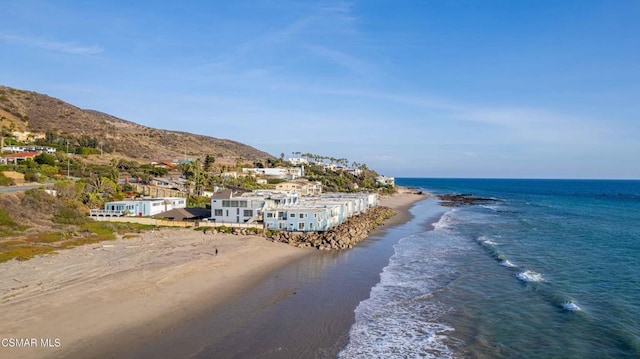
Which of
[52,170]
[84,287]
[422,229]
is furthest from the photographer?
[52,170]

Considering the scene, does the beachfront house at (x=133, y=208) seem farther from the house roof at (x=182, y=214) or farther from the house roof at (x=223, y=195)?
the house roof at (x=223, y=195)

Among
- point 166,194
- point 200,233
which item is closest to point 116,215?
point 200,233

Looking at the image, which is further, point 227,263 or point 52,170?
point 52,170

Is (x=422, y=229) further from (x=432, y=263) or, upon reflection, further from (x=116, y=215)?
(x=116, y=215)

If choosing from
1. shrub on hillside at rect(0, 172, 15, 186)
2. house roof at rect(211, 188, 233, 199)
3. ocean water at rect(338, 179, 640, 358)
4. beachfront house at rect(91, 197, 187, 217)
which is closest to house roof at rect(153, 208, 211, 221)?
beachfront house at rect(91, 197, 187, 217)

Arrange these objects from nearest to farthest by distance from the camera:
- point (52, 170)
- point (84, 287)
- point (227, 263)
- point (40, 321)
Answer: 1. point (40, 321)
2. point (84, 287)
3. point (227, 263)
4. point (52, 170)

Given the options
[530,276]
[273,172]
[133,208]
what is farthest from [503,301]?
[273,172]

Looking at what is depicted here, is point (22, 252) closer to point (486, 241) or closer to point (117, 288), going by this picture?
point (117, 288)
